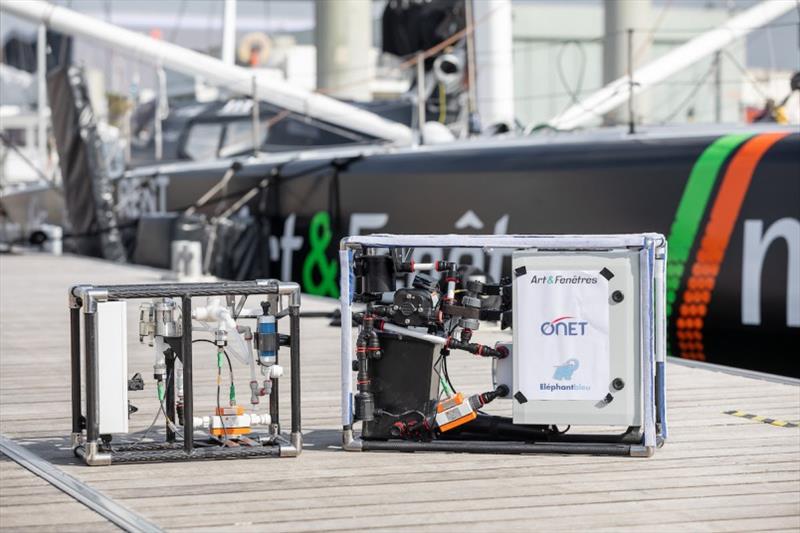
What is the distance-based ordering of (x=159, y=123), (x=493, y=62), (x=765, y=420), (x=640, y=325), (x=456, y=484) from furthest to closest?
(x=159, y=123)
(x=493, y=62)
(x=765, y=420)
(x=640, y=325)
(x=456, y=484)

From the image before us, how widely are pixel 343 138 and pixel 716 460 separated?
13536 millimetres

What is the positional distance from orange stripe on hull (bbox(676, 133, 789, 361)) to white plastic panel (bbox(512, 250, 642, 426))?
4.81m

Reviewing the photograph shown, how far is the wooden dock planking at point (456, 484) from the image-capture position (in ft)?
14.5

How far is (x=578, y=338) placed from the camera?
530 centimetres

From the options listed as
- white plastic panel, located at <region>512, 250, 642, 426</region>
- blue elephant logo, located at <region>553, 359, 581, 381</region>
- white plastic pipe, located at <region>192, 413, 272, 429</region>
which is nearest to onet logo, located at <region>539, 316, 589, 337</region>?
white plastic panel, located at <region>512, 250, 642, 426</region>

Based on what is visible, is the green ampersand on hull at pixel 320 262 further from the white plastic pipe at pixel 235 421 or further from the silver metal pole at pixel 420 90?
the white plastic pipe at pixel 235 421

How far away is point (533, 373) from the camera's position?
532cm

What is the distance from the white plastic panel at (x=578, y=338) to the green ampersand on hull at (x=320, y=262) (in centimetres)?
835

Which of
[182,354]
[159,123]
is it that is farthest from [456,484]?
[159,123]

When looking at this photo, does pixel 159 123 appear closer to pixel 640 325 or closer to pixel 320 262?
pixel 320 262

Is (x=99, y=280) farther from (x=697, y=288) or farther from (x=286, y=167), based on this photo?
(x=697, y=288)

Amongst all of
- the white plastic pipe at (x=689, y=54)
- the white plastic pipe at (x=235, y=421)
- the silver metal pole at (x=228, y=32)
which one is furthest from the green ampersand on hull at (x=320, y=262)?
the white plastic pipe at (x=235, y=421)

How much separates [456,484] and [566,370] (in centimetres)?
69

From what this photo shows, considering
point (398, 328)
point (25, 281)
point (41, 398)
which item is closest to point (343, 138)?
point (25, 281)
